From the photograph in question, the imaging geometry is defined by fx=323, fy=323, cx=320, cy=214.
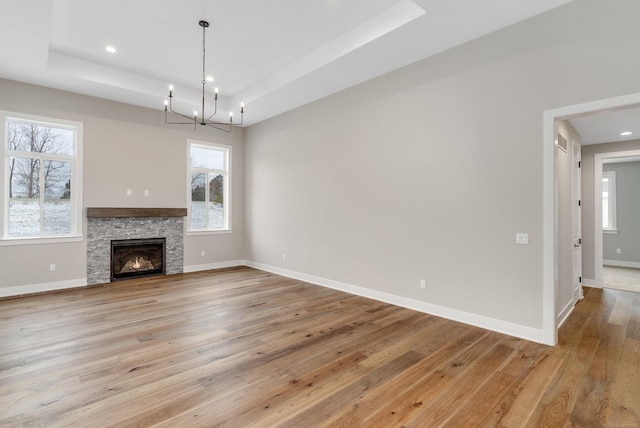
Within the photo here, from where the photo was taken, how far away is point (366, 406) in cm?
217

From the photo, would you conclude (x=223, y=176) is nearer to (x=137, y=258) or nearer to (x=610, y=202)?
(x=137, y=258)

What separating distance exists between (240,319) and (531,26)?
448 cm

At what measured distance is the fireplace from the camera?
595cm

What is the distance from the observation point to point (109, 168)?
227 inches

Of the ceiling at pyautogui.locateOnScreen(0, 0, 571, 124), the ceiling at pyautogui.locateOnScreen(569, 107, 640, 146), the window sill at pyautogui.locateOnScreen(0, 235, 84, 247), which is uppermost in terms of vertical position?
the ceiling at pyautogui.locateOnScreen(0, 0, 571, 124)

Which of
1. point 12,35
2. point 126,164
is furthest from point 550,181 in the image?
point 126,164

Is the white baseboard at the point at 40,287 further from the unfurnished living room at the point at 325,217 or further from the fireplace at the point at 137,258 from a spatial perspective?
the fireplace at the point at 137,258

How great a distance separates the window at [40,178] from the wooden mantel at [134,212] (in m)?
0.27

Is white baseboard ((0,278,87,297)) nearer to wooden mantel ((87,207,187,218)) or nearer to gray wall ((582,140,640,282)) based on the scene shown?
wooden mantel ((87,207,187,218))

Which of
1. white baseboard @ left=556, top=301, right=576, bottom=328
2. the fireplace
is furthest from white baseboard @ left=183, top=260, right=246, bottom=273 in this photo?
white baseboard @ left=556, top=301, right=576, bottom=328

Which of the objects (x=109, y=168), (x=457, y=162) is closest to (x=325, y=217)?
(x=457, y=162)

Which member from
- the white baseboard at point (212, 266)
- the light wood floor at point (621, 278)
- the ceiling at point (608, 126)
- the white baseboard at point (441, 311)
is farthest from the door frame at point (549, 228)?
the white baseboard at point (212, 266)

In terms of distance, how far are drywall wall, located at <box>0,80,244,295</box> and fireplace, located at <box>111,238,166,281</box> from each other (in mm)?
465

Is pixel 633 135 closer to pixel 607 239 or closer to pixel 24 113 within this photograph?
pixel 607 239
